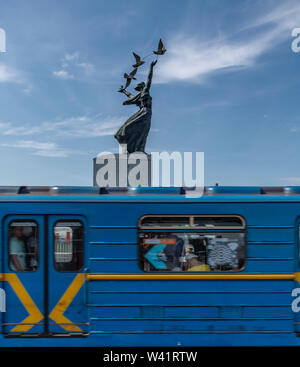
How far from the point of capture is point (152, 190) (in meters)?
5.06

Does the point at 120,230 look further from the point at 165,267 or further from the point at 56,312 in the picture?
the point at 56,312

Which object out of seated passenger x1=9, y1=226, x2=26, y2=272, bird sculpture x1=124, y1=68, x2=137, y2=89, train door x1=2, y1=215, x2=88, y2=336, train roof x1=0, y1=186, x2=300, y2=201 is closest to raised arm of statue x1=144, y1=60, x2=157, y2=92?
bird sculpture x1=124, y1=68, x2=137, y2=89

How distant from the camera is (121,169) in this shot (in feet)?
59.7

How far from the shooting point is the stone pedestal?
18016 mm

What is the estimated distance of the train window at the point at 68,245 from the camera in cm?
482

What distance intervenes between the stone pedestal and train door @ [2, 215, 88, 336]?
12939mm

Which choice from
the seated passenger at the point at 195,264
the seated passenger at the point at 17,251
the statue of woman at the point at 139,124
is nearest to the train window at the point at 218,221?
the seated passenger at the point at 195,264

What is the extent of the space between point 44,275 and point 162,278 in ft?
5.99

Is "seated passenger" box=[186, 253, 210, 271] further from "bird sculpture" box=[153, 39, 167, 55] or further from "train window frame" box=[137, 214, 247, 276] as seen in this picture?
"bird sculpture" box=[153, 39, 167, 55]

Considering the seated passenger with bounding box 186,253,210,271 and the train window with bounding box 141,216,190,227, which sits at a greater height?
the train window with bounding box 141,216,190,227

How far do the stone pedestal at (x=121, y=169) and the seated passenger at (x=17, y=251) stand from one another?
12950 mm

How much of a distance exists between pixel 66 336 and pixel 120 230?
1.86 m

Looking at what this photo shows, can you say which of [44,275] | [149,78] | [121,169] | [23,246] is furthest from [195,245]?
[149,78]

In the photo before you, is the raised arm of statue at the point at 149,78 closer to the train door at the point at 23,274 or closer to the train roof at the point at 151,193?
the train roof at the point at 151,193
